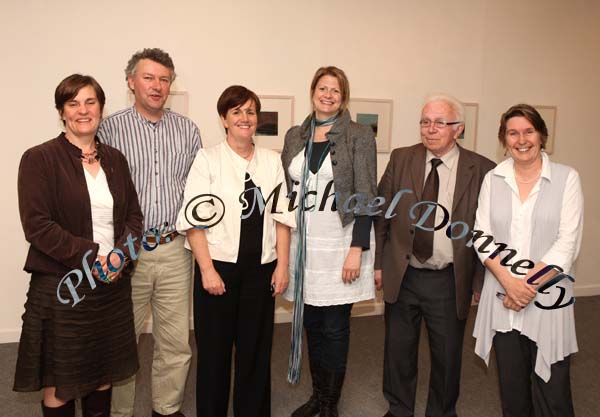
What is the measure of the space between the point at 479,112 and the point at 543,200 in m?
2.82

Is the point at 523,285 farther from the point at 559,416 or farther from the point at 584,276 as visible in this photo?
the point at 584,276

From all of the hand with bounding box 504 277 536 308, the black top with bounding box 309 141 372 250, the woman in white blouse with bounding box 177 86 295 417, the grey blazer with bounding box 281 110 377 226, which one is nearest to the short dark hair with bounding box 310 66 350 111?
the grey blazer with bounding box 281 110 377 226

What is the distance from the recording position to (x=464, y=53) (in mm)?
4598

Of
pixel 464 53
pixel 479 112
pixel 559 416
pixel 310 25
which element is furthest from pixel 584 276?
pixel 310 25

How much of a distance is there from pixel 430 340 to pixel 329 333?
1.74ft

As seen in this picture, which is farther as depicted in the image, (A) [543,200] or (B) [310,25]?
(B) [310,25]

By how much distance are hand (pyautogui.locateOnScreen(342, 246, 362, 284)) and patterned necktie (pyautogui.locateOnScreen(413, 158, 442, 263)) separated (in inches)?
11.5

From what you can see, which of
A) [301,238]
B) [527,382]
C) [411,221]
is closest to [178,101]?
[301,238]

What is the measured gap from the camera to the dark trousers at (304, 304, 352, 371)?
2.64m

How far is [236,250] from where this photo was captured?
230cm

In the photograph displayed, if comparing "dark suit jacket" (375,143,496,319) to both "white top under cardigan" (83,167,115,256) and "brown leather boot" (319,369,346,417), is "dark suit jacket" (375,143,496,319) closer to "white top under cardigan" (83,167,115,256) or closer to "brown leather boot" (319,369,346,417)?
"brown leather boot" (319,369,346,417)

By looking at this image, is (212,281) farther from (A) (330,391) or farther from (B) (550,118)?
(B) (550,118)

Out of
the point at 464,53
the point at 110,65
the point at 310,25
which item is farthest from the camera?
the point at 464,53

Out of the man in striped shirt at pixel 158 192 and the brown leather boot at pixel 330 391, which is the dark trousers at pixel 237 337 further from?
the brown leather boot at pixel 330 391
